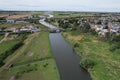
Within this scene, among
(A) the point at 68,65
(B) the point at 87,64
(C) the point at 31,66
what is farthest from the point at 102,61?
(C) the point at 31,66

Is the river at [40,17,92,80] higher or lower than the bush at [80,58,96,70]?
lower

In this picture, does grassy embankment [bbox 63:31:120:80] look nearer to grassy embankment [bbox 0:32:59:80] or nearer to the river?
the river

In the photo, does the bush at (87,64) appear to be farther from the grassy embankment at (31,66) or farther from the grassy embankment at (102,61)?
the grassy embankment at (31,66)

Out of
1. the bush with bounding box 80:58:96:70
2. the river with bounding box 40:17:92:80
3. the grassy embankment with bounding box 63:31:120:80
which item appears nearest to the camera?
the grassy embankment with bounding box 63:31:120:80

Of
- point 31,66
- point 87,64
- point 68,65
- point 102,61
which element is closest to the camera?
point 87,64

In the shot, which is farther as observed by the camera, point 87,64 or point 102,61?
point 102,61

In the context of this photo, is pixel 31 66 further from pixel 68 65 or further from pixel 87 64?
pixel 87 64

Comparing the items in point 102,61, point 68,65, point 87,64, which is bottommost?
point 68,65

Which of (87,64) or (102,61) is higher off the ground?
(87,64)

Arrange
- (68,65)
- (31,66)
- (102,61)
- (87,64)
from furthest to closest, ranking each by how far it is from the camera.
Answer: (102,61)
(68,65)
(31,66)
(87,64)

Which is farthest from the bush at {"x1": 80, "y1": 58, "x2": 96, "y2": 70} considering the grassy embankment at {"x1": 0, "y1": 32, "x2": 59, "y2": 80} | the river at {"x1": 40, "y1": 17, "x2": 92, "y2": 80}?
the grassy embankment at {"x1": 0, "y1": 32, "x2": 59, "y2": 80}

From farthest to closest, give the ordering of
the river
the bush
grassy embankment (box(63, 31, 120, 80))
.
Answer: the bush → the river → grassy embankment (box(63, 31, 120, 80))

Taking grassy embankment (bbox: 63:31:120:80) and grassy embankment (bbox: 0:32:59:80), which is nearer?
grassy embankment (bbox: 63:31:120:80)
